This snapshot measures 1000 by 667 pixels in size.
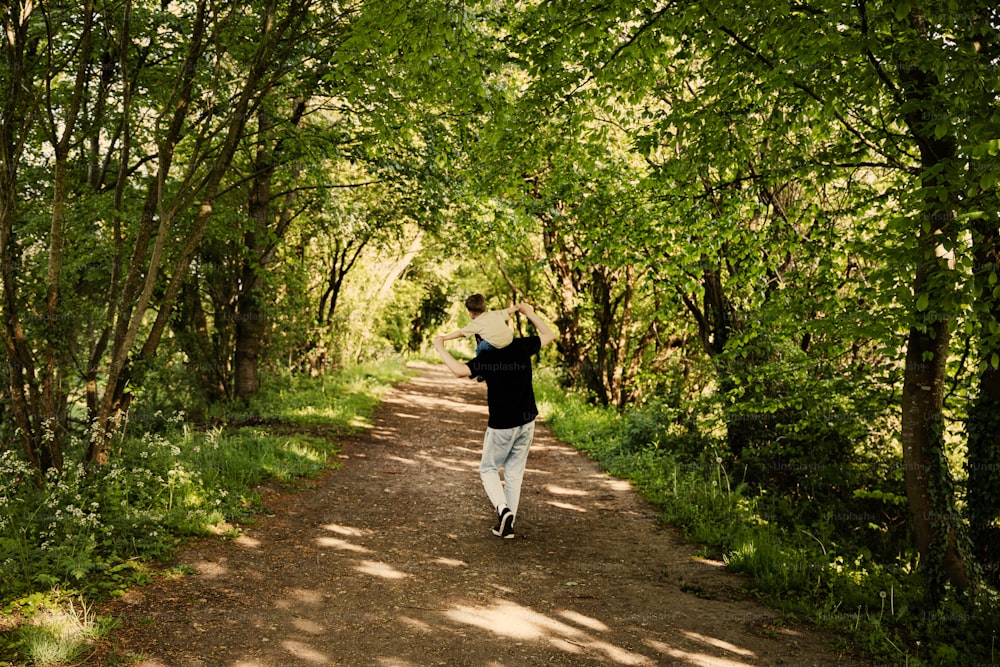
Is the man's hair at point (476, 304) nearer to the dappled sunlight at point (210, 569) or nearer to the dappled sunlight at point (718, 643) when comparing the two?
the dappled sunlight at point (210, 569)

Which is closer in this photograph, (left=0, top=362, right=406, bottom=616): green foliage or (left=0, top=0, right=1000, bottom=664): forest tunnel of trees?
(left=0, top=362, right=406, bottom=616): green foliage

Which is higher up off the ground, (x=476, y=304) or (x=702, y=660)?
(x=476, y=304)

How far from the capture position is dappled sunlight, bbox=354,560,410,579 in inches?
205

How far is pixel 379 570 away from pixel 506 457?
160 cm

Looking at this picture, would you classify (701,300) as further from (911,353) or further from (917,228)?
(917,228)

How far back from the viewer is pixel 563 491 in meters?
8.40

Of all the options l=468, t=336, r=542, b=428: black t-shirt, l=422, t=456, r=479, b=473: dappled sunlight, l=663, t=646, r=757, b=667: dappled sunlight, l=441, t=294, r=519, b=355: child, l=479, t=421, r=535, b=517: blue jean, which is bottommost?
l=422, t=456, r=479, b=473: dappled sunlight

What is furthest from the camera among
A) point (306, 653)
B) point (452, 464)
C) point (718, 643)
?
point (452, 464)

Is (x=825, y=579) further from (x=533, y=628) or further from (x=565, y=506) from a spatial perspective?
(x=565, y=506)

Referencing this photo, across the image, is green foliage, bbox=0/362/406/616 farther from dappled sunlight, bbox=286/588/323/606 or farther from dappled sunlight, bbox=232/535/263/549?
dappled sunlight, bbox=286/588/323/606

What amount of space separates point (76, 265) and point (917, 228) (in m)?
9.27

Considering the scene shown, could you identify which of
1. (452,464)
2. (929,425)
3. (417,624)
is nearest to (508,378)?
(417,624)

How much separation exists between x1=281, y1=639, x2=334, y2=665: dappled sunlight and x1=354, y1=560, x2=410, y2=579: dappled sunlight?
1.26 meters

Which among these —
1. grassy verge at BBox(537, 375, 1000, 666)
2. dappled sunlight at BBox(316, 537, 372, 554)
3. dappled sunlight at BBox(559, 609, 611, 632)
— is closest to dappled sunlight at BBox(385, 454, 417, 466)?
grassy verge at BBox(537, 375, 1000, 666)
